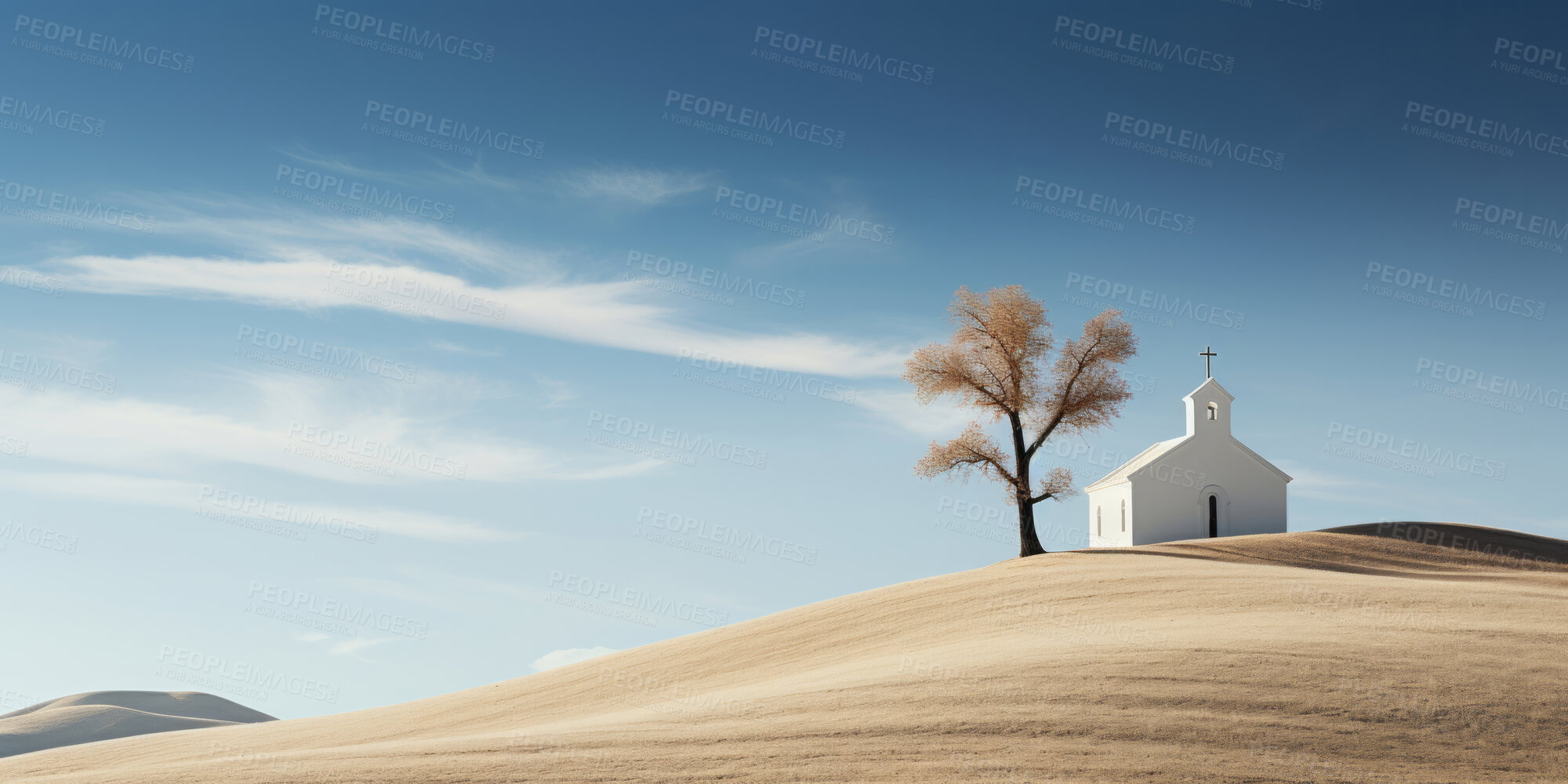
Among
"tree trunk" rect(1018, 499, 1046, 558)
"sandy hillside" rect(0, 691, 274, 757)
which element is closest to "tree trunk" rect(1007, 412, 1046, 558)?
"tree trunk" rect(1018, 499, 1046, 558)

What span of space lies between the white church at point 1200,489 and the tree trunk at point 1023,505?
722 cm

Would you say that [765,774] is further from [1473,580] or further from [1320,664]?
[1473,580]

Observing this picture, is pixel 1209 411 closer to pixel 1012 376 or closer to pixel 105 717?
pixel 1012 376

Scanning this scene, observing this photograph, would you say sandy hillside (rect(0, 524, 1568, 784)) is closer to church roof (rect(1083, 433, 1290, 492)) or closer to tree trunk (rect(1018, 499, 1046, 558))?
tree trunk (rect(1018, 499, 1046, 558))

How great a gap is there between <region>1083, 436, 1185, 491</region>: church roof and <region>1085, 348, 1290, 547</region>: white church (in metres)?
0.12

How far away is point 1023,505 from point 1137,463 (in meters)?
11.1

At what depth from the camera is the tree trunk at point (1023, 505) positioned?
3678 centimetres

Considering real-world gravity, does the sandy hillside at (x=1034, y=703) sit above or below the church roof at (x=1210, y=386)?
below

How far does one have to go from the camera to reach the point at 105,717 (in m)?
111

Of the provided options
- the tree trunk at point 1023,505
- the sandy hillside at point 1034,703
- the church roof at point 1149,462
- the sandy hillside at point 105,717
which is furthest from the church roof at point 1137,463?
the sandy hillside at point 105,717

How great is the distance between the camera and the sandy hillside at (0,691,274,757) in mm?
102875

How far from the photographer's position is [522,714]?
77.3ft

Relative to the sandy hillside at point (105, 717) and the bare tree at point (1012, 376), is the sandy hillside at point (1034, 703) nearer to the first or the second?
the bare tree at point (1012, 376)

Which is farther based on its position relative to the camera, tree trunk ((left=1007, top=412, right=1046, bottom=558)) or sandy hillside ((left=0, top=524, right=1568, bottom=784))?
tree trunk ((left=1007, top=412, right=1046, bottom=558))
